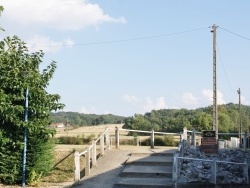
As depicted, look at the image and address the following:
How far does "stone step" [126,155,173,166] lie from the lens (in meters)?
16.6

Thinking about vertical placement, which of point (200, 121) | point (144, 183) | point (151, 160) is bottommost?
point (144, 183)

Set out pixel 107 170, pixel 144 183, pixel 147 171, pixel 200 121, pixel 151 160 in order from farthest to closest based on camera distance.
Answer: pixel 200 121 → pixel 151 160 → pixel 107 170 → pixel 147 171 → pixel 144 183

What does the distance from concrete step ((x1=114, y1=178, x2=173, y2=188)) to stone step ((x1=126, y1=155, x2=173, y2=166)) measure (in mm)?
2069

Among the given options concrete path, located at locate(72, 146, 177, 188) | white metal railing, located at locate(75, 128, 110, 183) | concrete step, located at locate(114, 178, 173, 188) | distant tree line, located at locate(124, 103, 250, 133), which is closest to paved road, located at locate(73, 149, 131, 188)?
concrete path, located at locate(72, 146, 177, 188)

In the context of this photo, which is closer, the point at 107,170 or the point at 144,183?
the point at 144,183

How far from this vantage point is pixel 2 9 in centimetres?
1152

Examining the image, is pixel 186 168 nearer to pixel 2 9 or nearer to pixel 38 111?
pixel 38 111

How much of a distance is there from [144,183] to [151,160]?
10.6 feet

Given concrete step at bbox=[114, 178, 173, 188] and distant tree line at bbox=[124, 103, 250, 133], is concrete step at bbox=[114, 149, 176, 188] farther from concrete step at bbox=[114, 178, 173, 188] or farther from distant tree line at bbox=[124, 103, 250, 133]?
distant tree line at bbox=[124, 103, 250, 133]

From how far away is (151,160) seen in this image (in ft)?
55.7

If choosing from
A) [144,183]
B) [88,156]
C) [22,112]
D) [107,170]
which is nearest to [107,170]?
[107,170]

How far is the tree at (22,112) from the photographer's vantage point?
45.3 feet

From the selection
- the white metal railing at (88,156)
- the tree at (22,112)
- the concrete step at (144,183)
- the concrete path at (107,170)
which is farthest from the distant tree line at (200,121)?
the tree at (22,112)

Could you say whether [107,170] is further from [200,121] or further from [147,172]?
[200,121]
